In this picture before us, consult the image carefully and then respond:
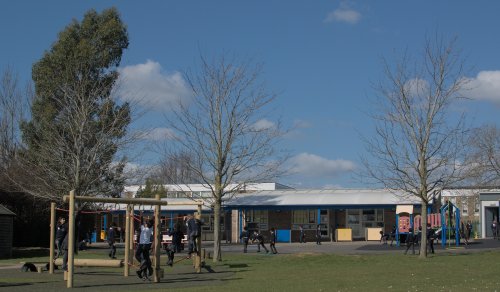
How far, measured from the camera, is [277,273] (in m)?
21.6

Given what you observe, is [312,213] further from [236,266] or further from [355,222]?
[236,266]

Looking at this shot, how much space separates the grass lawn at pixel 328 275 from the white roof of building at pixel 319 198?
68.2ft

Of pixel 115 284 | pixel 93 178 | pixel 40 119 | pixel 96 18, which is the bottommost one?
pixel 115 284

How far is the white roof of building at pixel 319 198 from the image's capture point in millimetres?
49562

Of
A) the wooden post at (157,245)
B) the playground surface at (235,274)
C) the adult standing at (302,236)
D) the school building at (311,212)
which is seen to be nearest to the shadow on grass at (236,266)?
the playground surface at (235,274)

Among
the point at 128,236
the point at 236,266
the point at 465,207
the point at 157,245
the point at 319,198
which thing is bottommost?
the point at 236,266

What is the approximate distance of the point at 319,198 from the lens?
51.9 m

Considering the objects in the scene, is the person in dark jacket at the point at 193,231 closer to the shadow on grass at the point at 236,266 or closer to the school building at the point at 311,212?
the shadow on grass at the point at 236,266

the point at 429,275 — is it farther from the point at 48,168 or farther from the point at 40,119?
the point at 40,119

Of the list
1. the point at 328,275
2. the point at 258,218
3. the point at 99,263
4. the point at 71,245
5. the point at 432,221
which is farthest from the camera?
the point at 258,218

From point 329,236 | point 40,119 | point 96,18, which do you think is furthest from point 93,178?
point 329,236

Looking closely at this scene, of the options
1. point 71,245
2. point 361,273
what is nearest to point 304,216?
point 361,273

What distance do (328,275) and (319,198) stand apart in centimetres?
3168

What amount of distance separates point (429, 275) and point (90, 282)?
9.43m
